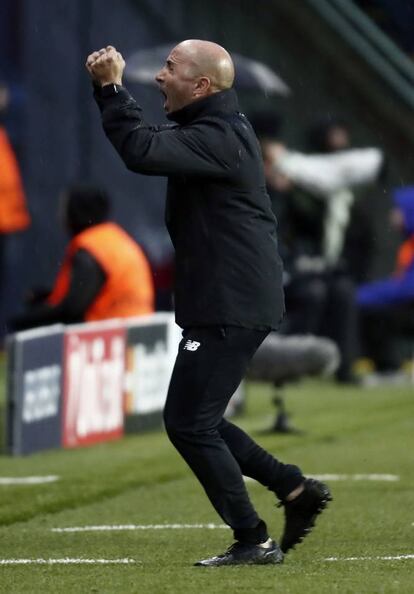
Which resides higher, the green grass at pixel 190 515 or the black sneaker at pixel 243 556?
the black sneaker at pixel 243 556

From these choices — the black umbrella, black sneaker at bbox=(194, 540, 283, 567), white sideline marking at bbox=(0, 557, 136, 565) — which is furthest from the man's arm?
the black umbrella

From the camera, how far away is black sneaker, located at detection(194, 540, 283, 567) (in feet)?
23.4

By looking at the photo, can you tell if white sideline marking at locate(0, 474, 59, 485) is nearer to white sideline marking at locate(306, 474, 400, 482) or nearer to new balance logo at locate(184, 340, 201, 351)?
white sideline marking at locate(306, 474, 400, 482)

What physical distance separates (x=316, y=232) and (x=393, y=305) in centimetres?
107

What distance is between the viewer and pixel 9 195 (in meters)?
18.4

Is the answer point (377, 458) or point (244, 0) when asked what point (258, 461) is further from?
point (244, 0)

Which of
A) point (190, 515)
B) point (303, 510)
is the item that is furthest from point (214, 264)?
point (190, 515)

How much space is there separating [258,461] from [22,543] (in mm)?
1279

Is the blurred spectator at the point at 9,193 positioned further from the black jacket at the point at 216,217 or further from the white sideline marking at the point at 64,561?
the black jacket at the point at 216,217

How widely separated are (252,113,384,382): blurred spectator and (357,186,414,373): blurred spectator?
1.59ft

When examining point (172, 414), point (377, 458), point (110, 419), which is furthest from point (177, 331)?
point (172, 414)

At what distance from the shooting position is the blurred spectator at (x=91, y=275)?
12984 mm

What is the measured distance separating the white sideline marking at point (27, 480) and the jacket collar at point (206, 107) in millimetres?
3702

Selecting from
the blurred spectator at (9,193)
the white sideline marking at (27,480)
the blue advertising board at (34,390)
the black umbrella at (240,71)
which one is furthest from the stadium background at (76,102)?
the white sideline marking at (27,480)
